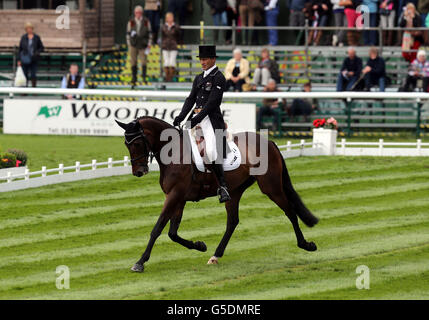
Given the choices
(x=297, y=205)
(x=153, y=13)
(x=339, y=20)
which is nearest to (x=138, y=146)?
(x=297, y=205)

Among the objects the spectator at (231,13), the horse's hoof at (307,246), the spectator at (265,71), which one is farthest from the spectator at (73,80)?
the horse's hoof at (307,246)

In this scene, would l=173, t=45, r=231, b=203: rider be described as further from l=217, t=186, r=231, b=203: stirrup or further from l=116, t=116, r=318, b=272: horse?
l=116, t=116, r=318, b=272: horse

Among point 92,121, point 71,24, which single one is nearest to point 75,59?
point 71,24

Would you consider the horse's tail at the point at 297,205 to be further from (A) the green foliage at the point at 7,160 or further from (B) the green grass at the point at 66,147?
(B) the green grass at the point at 66,147

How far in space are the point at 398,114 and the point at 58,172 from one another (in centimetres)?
1117

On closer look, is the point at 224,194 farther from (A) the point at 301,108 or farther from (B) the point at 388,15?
(B) the point at 388,15

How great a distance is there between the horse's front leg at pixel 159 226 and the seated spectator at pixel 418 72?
56.4 ft

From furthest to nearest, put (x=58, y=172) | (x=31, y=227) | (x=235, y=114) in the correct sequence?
1. (x=235, y=114)
2. (x=58, y=172)
3. (x=31, y=227)

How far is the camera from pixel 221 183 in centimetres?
1644

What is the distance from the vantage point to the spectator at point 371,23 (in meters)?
34.5

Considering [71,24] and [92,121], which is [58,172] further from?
[71,24]

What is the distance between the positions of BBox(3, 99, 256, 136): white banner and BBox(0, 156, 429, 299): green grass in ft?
13.9

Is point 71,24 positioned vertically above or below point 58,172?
above
